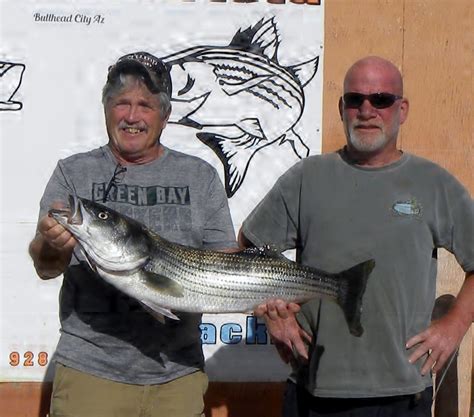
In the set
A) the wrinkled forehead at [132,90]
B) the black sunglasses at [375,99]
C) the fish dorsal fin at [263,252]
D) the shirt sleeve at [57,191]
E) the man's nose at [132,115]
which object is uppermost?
the wrinkled forehead at [132,90]

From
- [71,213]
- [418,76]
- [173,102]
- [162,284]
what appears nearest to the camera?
[71,213]

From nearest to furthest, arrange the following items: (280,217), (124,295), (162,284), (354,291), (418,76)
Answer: (162,284) < (354,291) < (124,295) < (280,217) < (418,76)

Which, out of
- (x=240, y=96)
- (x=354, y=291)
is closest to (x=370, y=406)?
(x=354, y=291)

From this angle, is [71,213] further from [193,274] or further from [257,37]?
[257,37]

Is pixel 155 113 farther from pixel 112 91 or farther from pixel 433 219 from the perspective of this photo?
pixel 433 219

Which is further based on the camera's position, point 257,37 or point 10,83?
point 257,37

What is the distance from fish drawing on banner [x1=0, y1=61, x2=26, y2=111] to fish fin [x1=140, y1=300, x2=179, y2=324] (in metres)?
1.88

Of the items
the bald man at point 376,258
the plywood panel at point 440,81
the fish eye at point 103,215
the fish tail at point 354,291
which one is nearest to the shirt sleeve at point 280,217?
the bald man at point 376,258

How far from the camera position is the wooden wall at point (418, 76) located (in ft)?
17.1

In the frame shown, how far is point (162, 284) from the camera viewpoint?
11.9 ft

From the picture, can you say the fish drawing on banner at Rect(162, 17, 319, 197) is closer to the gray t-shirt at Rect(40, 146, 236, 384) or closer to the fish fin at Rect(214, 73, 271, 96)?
the fish fin at Rect(214, 73, 271, 96)

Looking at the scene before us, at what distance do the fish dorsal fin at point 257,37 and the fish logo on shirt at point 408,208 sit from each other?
168 cm

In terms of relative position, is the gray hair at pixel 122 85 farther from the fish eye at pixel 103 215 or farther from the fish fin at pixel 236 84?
the fish fin at pixel 236 84

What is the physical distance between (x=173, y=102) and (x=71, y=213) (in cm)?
184
